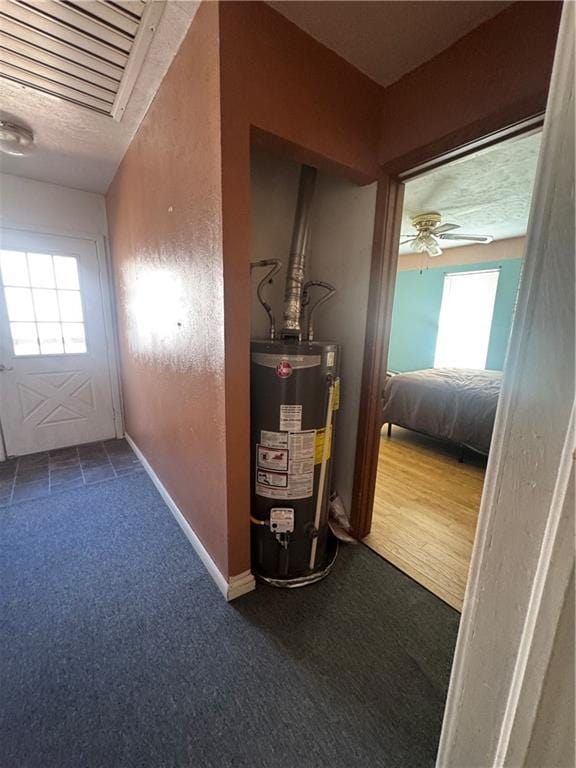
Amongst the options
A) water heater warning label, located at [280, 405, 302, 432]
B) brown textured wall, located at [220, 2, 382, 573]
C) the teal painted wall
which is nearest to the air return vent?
brown textured wall, located at [220, 2, 382, 573]

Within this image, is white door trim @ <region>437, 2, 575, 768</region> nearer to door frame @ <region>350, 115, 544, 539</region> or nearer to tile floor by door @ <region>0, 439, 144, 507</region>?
door frame @ <region>350, 115, 544, 539</region>

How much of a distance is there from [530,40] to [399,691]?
2343mm

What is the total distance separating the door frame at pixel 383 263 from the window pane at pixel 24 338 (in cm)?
305

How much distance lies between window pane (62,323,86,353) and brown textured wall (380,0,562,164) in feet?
10.1

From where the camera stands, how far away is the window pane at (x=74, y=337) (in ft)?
9.87

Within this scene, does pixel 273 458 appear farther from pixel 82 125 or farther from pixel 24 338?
pixel 24 338

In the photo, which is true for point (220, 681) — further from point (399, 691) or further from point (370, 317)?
point (370, 317)

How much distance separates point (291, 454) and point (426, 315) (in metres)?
4.75

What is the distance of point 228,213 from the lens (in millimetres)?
1159

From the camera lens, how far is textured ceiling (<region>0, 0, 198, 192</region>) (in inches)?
50.9

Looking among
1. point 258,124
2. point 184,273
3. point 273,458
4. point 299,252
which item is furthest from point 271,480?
point 258,124

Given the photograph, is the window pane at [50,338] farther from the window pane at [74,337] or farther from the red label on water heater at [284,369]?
the red label on water heater at [284,369]

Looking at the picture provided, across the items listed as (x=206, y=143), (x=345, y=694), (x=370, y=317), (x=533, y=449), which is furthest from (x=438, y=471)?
(x=206, y=143)

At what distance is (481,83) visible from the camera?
1.16 m
